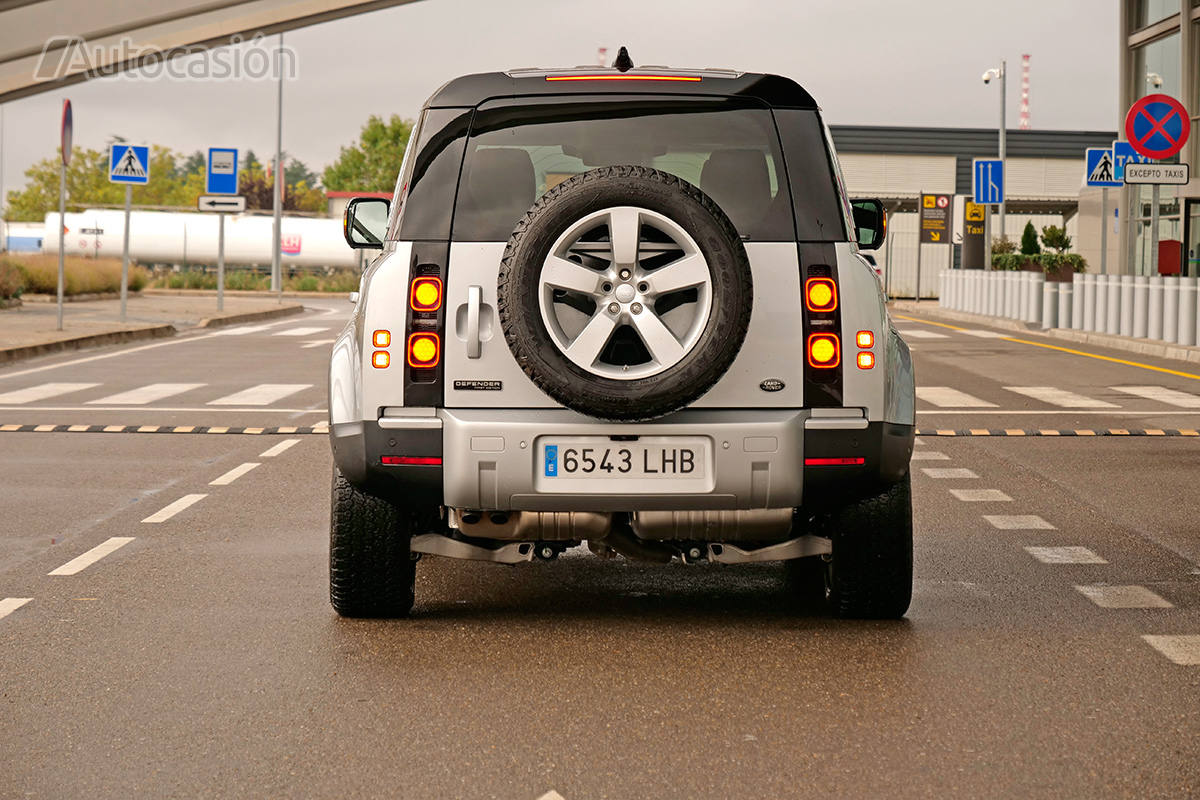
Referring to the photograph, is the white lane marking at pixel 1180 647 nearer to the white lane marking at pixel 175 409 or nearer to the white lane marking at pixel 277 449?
the white lane marking at pixel 277 449

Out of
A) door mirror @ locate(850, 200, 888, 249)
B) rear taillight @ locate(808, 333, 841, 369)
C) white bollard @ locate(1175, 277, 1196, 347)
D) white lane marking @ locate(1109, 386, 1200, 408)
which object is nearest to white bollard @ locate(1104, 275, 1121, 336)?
white bollard @ locate(1175, 277, 1196, 347)

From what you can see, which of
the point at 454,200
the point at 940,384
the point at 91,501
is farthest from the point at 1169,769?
the point at 940,384

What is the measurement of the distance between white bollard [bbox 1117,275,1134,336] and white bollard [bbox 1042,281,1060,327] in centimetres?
445

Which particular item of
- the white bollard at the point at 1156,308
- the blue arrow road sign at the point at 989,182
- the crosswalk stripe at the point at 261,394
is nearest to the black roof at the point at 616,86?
the crosswalk stripe at the point at 261,394

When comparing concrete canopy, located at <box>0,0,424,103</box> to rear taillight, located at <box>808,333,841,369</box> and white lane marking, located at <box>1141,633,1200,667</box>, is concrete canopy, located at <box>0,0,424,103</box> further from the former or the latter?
white lane marking, located at <box>1141,633,1200,667</box>

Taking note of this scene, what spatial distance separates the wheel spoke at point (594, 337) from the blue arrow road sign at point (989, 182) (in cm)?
3525

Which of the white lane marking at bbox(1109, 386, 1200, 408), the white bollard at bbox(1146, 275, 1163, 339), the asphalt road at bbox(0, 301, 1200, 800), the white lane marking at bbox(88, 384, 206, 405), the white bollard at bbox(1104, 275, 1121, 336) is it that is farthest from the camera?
the white bollard at bbox(1104, 275, 1121, 336)

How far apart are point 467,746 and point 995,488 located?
20.0 feet

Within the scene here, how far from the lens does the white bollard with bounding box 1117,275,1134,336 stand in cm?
2736

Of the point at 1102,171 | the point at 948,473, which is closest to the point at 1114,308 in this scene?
the point at 1102,171

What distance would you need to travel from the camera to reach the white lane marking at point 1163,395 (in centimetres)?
1619

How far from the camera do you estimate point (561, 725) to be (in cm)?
491

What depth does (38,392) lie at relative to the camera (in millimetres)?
16656

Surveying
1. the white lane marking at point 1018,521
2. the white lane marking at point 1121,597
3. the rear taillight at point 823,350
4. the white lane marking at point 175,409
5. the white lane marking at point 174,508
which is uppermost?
the rear taillight at point 823,350
